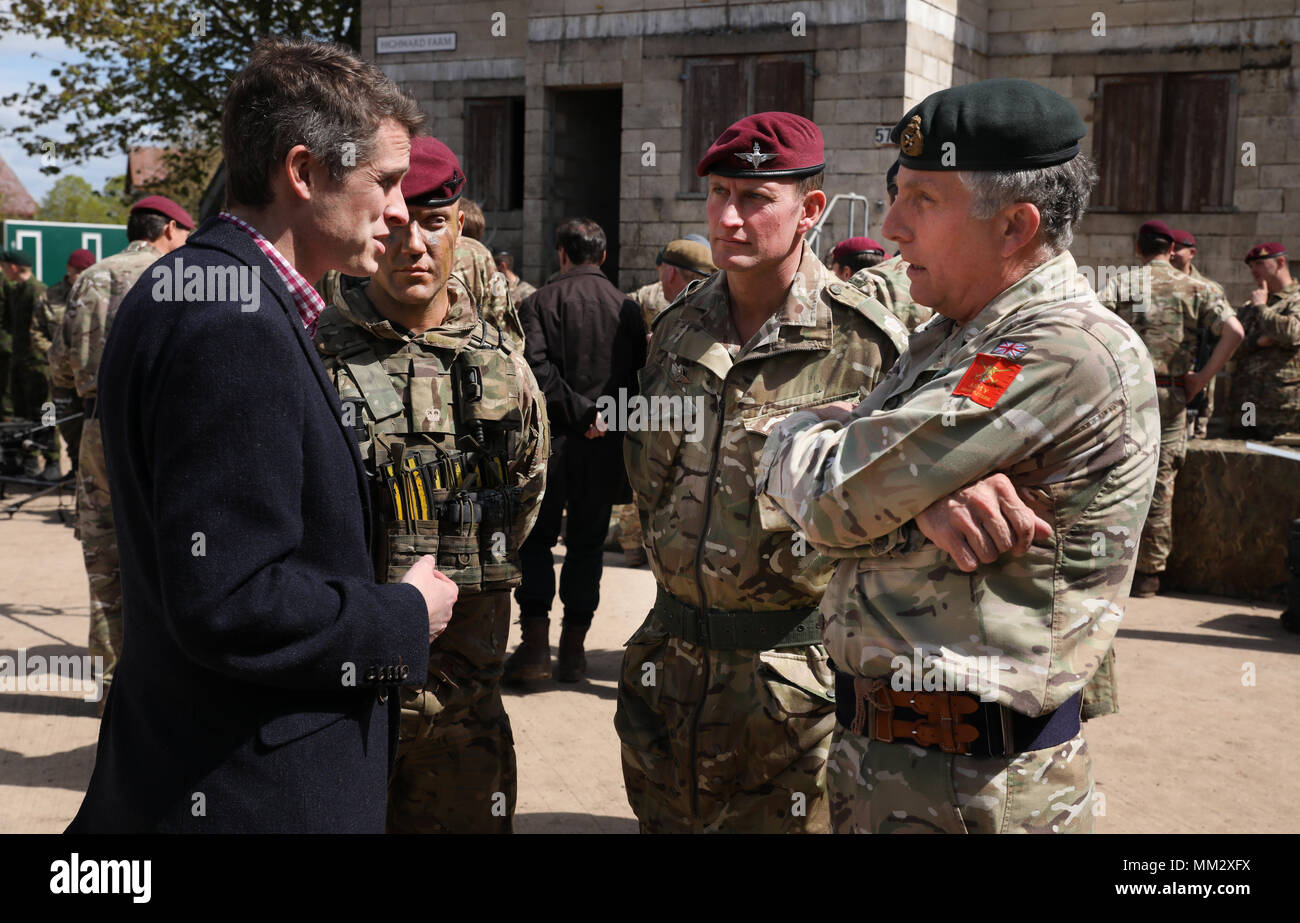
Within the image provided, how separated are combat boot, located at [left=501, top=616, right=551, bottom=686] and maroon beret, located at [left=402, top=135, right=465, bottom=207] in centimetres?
282

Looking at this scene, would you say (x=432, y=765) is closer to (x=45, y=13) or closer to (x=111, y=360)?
(x=111, y=360)

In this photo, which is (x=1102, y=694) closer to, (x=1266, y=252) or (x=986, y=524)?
(x=986, y=524)

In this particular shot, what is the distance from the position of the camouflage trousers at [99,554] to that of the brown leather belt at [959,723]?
4.13 m

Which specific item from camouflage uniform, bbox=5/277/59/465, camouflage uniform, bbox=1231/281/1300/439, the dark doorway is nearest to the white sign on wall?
the dark doorway

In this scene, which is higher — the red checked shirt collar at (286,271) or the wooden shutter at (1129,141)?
the wooden shutter at (1129,141)

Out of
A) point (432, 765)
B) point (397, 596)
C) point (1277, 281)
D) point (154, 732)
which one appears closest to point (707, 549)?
point (432, 765)

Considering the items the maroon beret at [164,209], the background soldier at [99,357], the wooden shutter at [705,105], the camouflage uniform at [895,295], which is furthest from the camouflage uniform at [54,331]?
the camouflage uniform at [895,295]

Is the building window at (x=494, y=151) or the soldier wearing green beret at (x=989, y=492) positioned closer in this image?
the soldier wearing green beret at (x=989, y=492)

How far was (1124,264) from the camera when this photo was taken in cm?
1389

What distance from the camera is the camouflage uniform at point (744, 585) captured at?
303cm

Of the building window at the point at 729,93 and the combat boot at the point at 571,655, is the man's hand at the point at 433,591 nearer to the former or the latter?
the combat boot at the point at 571,655

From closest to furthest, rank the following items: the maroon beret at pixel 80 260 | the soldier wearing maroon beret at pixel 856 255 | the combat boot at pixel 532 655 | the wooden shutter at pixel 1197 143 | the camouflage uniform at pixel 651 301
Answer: the combat boot at pixel 532 655 → the soldier wearing maroon beret at pixel 856 255 → the camouflage uniform at pixel 651 301 → the maroon beret at pixel 80 260 → the wooden shutter at pixel 1197 143

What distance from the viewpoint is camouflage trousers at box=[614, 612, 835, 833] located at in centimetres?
303

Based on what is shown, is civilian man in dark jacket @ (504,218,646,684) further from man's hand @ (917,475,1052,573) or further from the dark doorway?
the dark doorway
